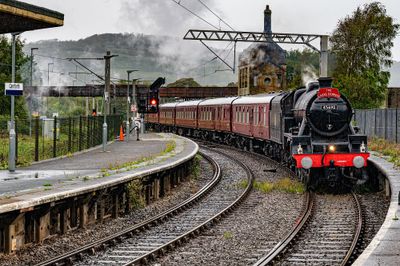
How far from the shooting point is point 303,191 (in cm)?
2050

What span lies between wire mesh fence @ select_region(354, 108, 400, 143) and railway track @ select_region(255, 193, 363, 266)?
763 inches

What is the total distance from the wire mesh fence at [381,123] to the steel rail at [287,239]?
2016 centimetres

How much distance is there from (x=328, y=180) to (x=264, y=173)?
18.6 ft

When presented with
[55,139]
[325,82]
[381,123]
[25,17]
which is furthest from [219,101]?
[25,17]

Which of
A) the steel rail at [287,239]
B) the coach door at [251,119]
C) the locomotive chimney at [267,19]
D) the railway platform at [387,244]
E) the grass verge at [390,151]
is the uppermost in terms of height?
the locomotive chimney at [267,19]

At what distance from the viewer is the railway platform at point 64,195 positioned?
1199 centimetres

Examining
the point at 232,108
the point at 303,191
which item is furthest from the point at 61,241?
the point at 232,108

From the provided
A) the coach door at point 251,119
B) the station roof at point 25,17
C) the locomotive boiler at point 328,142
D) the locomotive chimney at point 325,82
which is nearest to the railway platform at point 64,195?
the station roof at point 25,17

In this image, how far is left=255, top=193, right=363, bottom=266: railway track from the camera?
11406mm

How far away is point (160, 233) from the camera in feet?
46.2

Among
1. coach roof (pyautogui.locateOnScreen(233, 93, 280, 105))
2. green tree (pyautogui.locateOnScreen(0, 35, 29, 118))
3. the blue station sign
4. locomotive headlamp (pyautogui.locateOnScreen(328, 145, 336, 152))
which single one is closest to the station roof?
the blue station sign

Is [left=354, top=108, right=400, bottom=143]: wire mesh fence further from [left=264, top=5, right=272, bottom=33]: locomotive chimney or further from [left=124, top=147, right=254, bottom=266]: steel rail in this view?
[left=264, top=5, right=272, bottom=33]: locomotive chimney

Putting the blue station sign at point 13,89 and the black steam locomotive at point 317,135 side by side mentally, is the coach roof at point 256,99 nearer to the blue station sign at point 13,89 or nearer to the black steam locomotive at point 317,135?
the black steam locomotive at point 317,135

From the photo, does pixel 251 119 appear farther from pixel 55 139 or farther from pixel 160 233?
pixel 160 233
